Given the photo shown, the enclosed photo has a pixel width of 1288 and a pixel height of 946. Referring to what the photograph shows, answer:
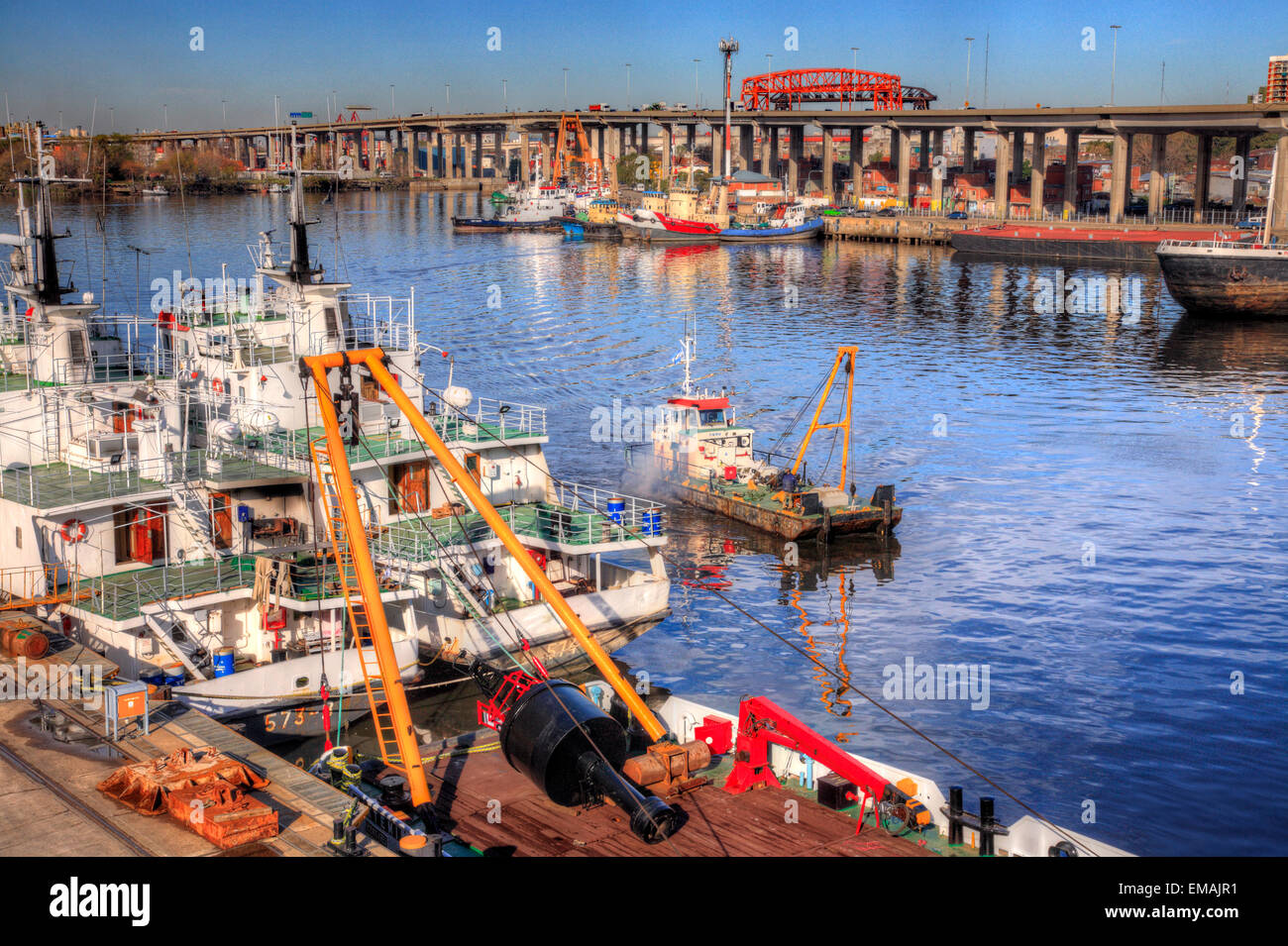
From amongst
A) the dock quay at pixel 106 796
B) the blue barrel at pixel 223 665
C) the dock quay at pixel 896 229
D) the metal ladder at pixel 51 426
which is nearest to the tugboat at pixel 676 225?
the dock quay at pixel 896 229

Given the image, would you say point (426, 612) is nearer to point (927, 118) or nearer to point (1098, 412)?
point (1098, 412)

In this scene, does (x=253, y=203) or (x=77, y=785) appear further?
(x=253, y=203)

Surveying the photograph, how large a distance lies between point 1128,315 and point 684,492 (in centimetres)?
6158

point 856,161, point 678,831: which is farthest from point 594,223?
point 678,831

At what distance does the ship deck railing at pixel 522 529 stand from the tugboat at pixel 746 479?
34.0 ft

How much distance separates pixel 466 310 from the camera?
96125 mm

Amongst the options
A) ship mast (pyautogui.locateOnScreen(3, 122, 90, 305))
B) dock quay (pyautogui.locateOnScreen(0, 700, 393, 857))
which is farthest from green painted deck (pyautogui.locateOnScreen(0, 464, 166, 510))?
dock quay (pyautogui.locateOnScreen(0, 700, 393, 857))

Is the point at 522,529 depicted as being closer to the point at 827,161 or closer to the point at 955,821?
the point at 955,821

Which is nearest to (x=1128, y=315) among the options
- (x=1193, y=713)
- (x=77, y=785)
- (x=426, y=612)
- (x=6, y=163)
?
(x=1193, y=713)

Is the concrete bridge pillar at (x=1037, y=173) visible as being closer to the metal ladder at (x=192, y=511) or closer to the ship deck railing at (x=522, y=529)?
the ship deck railing at (x=522, y=529)

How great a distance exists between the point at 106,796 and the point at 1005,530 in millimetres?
32436

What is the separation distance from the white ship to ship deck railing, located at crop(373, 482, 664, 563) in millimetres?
75

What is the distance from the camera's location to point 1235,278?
90688mm

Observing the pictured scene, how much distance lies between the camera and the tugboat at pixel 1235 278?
90688 mm
